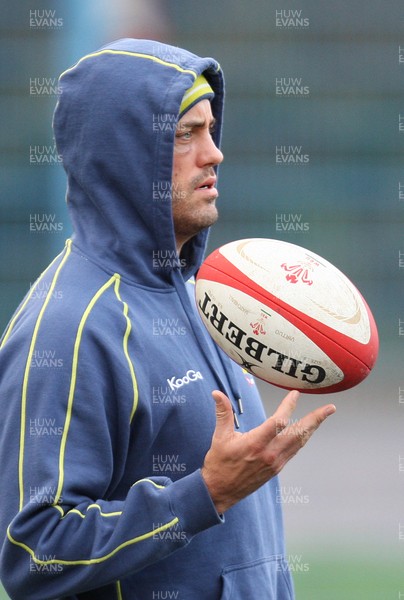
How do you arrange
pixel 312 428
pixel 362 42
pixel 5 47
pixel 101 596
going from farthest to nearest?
1. pixel 362 42
2. pixel 5 47
3. pixel 101 596
4. pixel 312 428

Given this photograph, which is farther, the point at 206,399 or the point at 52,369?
the point at 206,399

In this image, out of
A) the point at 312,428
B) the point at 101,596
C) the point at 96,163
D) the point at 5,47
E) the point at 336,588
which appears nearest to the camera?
the point at 312,428

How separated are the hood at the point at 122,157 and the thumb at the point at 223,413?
52 cm

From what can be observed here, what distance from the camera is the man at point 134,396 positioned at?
2.29m

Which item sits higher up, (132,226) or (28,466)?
(132,226)

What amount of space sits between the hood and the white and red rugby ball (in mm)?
182

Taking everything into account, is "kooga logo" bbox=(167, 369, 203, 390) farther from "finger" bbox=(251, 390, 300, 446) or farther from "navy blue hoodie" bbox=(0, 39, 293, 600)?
"finger" bbox=(251, 390, 300, 446)

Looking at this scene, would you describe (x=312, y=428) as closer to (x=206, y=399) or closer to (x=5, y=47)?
(x=206, y=399)

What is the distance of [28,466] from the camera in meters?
2.33

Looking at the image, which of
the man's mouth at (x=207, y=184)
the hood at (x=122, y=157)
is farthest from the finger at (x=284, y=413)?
the man's mouth at (x=207, y=184)

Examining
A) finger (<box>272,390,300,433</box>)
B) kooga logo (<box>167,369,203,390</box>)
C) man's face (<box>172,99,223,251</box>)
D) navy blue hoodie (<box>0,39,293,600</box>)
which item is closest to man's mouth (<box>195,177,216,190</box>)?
man's face (<box>172,99,223,251</box>)

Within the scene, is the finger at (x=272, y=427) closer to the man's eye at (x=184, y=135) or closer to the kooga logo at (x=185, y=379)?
the kooga logo at (x=185, y=379)

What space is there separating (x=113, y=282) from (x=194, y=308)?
315mm

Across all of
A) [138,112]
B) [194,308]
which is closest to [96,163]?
[138,112]
